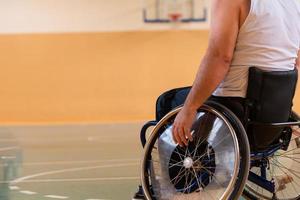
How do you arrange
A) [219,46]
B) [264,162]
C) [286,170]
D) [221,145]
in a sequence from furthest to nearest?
[286,170]
[264,162]
[221,145]
[219,46]

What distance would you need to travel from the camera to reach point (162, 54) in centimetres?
493

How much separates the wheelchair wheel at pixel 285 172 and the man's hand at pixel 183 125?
48 cm

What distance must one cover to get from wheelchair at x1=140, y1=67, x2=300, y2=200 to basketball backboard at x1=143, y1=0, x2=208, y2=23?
318 centimetres

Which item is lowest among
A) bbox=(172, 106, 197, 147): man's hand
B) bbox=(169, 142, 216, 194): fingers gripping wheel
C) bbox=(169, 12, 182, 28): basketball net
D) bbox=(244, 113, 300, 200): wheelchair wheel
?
bbox=(244, 113, 300, 200): wheelchair wheel

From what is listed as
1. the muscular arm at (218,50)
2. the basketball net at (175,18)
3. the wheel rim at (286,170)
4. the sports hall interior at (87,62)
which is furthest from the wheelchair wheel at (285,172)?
the basketball net at (175,18)

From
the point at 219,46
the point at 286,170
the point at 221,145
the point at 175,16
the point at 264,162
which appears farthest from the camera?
the point at 175,16

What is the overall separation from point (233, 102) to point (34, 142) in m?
2.74

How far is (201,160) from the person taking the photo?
162 centimetres

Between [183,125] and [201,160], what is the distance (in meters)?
0.16

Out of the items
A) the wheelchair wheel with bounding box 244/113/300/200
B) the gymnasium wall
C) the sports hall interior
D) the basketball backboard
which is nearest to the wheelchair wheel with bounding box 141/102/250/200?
the wheelchair wheel with bounding box 244/113/300/200

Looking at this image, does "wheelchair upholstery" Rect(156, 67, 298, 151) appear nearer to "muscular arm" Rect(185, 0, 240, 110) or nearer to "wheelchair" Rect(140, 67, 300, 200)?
"wheelchair" Rect(140, 67, 300, 200)

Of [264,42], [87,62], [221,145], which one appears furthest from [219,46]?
[87,62]

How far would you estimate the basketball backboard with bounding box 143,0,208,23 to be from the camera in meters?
4.89

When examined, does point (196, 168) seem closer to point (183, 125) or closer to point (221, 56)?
point (183, 125)
